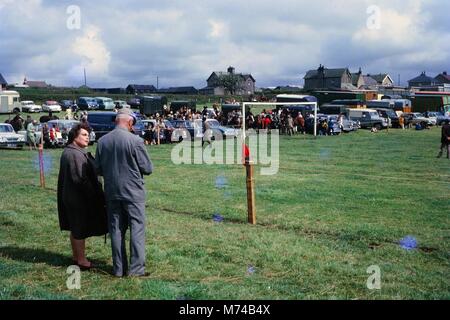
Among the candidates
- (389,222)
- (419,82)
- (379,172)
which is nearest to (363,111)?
(379,172)

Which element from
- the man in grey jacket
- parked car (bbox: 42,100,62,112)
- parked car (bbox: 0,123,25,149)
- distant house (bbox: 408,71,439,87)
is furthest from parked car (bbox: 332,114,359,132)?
A: distant house (bbox: 408,71,439,87)

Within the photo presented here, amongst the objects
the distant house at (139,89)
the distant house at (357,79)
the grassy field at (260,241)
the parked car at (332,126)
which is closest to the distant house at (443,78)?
the distant house at (357,79)

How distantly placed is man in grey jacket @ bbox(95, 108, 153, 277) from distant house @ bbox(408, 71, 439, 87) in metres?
138

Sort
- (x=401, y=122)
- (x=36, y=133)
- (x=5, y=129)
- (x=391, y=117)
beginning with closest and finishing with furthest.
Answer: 1. (x=5, y=129)
2. (x=36, y=133)
3. (x=401, y=122)
4. (x=391, y=117)

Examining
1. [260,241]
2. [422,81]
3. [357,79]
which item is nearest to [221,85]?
[357,79]

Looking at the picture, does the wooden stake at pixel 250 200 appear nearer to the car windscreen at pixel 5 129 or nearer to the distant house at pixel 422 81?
the car windscreen at pixel 5 129

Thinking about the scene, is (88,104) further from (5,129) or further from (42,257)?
(42,257)

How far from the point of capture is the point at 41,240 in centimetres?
740

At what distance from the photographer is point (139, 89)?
11312cm

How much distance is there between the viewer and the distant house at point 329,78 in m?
120

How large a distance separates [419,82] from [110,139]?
14064 centimetres

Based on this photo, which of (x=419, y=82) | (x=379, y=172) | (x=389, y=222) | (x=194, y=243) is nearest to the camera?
(x=194, y=243)

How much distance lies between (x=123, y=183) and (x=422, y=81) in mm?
141282
